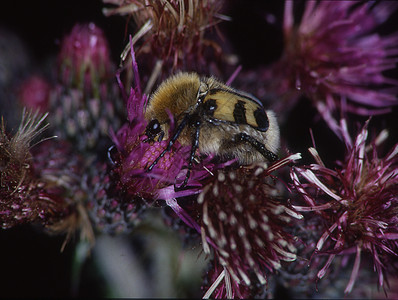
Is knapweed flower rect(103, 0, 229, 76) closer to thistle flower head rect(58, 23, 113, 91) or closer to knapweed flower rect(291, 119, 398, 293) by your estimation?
thistle flower head rect(58, 23, 113, 91)

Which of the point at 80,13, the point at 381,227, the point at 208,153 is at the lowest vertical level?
the point at 381,227

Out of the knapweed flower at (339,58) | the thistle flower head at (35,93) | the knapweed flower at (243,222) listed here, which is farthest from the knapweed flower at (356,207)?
the thistle flower head at (35,93)

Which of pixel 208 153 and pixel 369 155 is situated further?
pixel 369 155

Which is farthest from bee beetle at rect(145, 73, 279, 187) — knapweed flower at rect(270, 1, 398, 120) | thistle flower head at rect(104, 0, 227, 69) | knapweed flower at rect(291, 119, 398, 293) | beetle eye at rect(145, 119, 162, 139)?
knapweed flower at rect(270, 1, 398, 120)

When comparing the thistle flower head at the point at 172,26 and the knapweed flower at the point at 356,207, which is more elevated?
the thistle flower head at the point at 172,26

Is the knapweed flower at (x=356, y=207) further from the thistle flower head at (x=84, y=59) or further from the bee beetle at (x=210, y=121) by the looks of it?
the thistle flower head at (x=84, y=59)

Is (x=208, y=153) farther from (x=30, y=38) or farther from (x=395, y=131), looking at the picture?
(x=30, y=38)

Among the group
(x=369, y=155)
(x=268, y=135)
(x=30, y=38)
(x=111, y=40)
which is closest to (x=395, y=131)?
(x=369, y=155)

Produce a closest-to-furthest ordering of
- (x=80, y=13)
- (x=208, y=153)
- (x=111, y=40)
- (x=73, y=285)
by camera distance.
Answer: (x=208, y=153) < (x=73, y=285) < (x=111, y=40) < (x=80, y=13)
